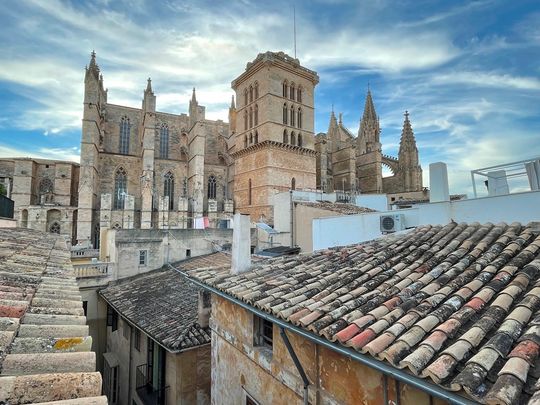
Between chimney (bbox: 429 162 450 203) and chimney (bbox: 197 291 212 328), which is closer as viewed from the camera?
chimney (bbox: 429 162 450 203)

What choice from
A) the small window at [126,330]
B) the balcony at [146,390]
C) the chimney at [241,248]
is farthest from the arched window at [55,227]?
the chimney at [241,248]

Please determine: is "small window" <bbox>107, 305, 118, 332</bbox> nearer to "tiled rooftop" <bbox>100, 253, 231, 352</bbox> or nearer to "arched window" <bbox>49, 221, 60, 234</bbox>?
"tiled rooftop" <bbox>100, 253, 231, 352</bbox>

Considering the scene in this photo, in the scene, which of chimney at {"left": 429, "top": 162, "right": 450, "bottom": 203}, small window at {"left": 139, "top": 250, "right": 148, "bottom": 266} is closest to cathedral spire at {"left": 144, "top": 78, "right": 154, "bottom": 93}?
small window at {"left": 139, "top": 250, "right": 148, "bottom": 266}

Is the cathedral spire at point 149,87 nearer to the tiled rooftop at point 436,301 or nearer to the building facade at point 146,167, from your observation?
the building facade at point 146,167

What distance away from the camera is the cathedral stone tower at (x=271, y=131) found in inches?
1118

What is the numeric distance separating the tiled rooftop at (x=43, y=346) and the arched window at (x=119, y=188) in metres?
31.9

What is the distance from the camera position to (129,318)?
10969 mm

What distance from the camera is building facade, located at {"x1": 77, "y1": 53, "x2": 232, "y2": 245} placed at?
28906mm

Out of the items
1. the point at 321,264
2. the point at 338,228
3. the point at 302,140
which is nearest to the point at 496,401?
the point at 321,264

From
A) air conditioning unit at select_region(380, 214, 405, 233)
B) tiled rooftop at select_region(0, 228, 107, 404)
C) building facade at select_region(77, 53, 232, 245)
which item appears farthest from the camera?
building facade at select_region(77, 53, 232, 245)

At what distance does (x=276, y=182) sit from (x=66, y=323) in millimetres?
25803

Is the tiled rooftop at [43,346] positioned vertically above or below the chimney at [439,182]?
below

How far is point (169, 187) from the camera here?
34.9 metres

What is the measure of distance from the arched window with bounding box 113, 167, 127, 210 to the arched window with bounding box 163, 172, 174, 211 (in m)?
4.22
